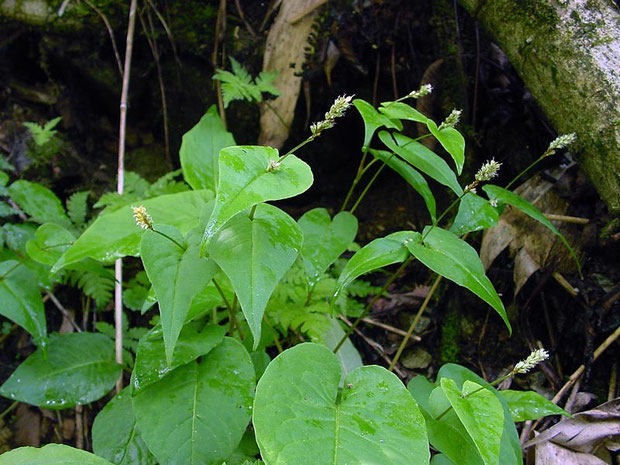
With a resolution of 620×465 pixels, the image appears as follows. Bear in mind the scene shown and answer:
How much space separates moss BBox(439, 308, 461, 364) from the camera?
7.82ft

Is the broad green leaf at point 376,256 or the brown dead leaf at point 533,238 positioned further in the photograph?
the brown dead leaf at point 533,238

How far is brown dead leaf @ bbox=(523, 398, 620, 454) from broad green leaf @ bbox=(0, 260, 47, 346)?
192 cm

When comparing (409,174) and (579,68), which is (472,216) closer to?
(409,174)

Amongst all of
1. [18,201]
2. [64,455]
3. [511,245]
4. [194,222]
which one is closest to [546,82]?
[511,245]

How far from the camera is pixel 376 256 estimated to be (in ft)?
5.02

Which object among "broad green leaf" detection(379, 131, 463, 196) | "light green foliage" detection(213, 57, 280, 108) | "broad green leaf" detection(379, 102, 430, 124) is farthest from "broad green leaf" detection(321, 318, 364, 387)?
"light green foliage" detection(213, 57, 280, 108)

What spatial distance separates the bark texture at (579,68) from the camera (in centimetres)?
182

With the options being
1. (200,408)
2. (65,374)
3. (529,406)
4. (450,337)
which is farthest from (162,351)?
(450,337)

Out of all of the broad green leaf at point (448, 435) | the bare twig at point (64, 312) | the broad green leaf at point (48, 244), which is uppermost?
the broad green leaf at point (48, 244)

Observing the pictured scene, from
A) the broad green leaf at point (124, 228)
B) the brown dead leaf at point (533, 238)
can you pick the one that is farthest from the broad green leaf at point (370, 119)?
the brown dead leaf at point (533, 238)

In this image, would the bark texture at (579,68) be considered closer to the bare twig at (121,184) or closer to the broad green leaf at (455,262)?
the broad green leaf at (455,262)

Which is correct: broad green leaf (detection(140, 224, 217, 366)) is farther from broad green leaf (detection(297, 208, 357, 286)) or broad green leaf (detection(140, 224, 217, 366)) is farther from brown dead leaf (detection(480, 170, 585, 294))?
brown dead leaf (detection(480, 170, 585, 294))

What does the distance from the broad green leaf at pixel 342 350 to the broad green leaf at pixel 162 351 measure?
0.62m

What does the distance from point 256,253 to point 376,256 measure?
0.41 metres
